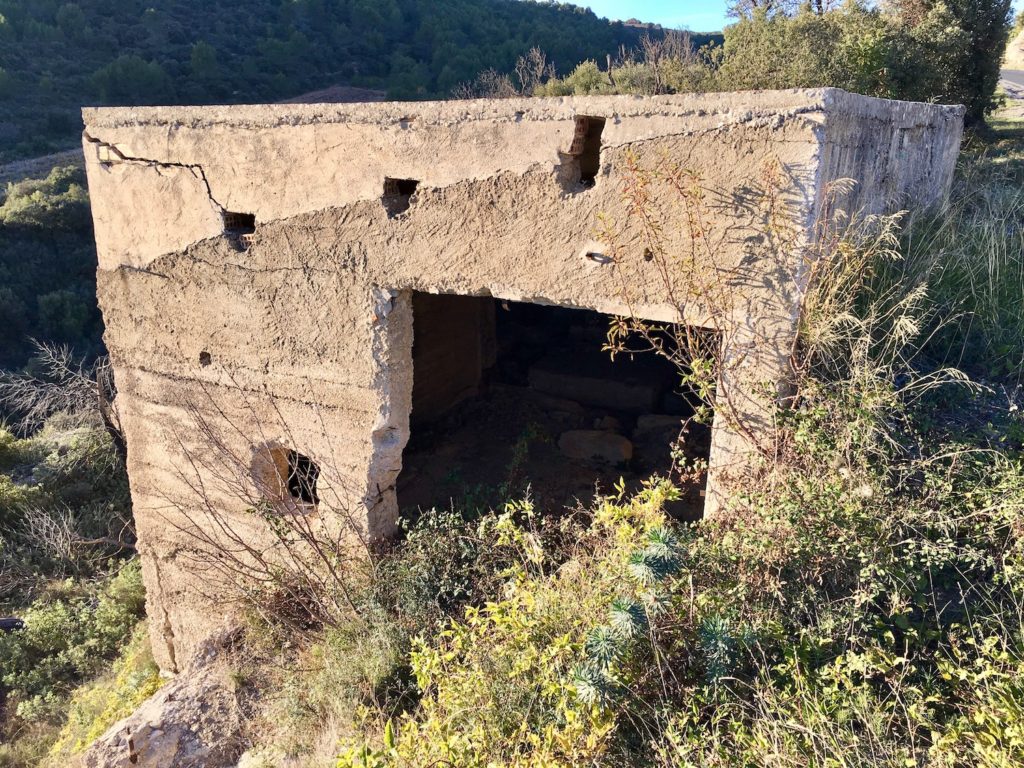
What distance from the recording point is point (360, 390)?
13.0ft

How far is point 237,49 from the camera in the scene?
24781 mm

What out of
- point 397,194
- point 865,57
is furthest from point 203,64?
point 397,194

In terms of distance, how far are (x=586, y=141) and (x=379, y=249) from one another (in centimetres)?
116

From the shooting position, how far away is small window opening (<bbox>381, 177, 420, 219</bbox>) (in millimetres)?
3695

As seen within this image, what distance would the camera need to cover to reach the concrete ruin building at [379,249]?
299cm

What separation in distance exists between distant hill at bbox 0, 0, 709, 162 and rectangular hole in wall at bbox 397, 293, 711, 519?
45.0 feet

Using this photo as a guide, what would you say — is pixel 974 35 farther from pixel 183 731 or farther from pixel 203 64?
pixel 203 64

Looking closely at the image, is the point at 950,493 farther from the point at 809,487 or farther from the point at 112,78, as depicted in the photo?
the point at 112,78

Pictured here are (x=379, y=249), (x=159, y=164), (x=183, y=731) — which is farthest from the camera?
(x=159, y=164)

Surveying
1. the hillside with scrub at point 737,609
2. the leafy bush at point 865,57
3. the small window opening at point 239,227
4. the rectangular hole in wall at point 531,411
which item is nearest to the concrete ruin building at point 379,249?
the small window opening at point 239,227

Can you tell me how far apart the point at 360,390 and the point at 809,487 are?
2.27 meters

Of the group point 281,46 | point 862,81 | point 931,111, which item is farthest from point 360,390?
point 281,46

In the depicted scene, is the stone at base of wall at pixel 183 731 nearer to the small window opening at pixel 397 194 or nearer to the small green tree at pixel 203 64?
the small window opening at pixel 397 194

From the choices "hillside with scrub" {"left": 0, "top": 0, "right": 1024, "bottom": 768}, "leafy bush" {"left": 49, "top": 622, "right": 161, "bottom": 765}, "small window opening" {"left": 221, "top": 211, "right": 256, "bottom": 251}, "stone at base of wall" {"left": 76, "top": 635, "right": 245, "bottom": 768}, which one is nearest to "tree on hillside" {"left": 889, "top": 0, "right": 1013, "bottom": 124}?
→ "hillside with scrub" {"left": 0, "top": 0, "right": 1024, "bottom": 768}
